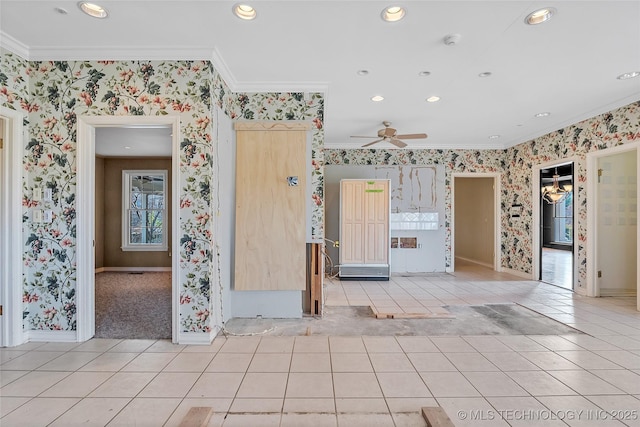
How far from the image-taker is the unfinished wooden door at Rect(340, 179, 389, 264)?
592 centimetres

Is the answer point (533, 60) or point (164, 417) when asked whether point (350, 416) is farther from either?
point (533, 60)

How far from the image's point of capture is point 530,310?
13.4 ft

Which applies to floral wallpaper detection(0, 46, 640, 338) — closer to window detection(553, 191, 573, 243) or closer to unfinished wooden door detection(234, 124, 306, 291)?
unfinished wooden door detection(234, 124, 306, 291)

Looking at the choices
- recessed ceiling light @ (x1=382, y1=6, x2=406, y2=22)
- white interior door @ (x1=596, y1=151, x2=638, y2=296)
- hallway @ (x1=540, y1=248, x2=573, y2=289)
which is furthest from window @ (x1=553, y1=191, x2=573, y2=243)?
recessed ceiling light @ (x1=382, y1=6, x2=406, y2=22)

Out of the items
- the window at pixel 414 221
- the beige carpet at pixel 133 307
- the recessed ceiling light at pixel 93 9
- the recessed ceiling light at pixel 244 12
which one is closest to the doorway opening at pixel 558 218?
the window at pixel 414 221

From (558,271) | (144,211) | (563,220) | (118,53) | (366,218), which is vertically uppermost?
(118,53)

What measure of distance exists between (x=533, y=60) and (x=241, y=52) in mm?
2867

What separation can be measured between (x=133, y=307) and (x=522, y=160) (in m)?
7.19

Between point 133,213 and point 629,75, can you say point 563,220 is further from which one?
point 133,213

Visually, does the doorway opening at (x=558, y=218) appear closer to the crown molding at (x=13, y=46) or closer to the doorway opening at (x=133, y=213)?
the doorway opening at (x=133, y=213)

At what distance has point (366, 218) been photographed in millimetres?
5938

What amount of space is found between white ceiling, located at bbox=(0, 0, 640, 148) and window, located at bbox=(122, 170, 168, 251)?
433cm

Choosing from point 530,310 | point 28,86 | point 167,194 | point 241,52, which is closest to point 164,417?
point 241,52

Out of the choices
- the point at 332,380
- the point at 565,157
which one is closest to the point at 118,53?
the point at 332,380
